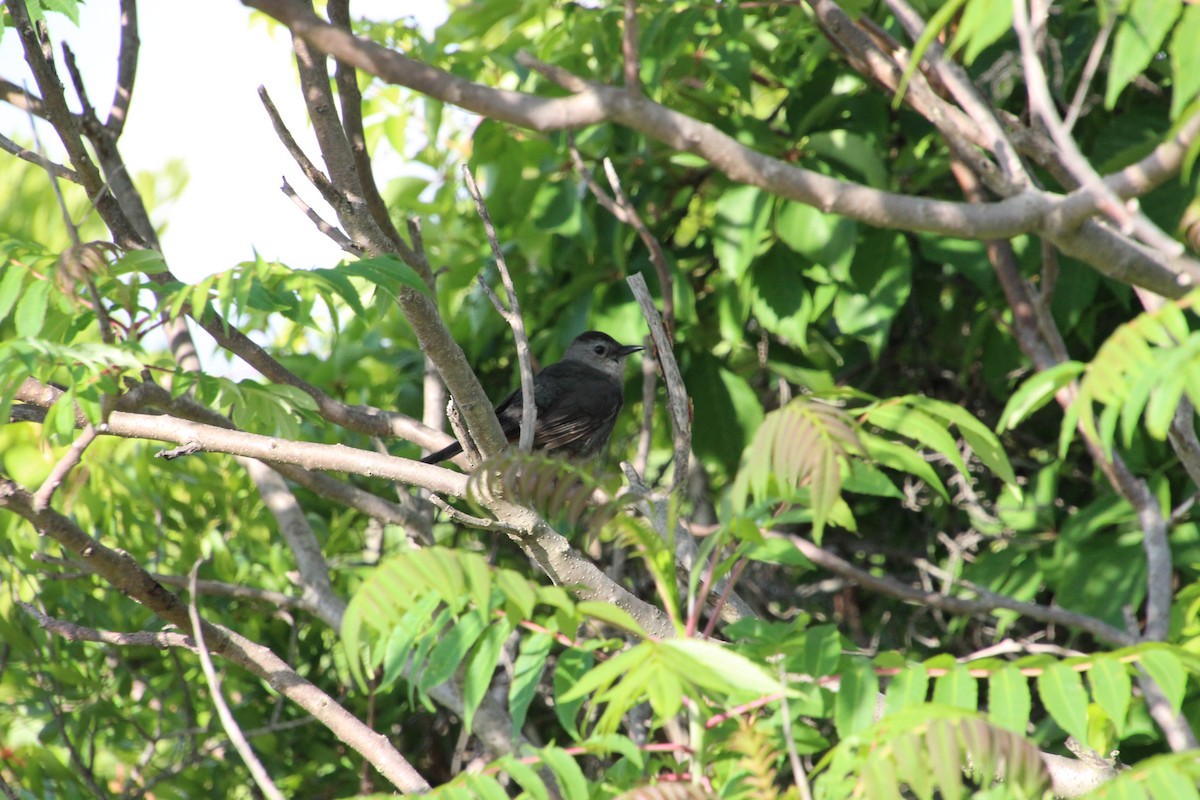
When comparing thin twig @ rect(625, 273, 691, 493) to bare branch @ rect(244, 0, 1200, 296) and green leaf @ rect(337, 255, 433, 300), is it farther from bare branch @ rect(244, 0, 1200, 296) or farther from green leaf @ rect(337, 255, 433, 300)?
bare branch @ rect(244, 0, 1200, 296)

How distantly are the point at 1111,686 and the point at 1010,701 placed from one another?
0.18m

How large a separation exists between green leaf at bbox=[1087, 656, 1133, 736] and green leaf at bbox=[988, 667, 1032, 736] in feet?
0.39

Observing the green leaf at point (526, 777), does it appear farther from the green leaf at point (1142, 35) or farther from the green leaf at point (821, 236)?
the green leaf at point (821, 236)

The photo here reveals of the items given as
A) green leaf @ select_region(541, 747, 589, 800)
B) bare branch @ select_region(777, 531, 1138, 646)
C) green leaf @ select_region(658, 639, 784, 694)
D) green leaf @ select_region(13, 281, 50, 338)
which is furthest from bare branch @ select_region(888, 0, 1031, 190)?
green leaf @ select_region(13, 281, 50, 338)

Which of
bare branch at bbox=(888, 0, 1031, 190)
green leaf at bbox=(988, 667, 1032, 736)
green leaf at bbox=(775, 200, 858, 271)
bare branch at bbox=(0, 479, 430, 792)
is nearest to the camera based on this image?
green leaf at bbox=(988, 667, 1032, 736)

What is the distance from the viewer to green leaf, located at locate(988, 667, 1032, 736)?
71.8 inches

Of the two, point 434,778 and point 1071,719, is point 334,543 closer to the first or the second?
point 434,778

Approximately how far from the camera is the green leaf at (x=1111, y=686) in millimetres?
1846

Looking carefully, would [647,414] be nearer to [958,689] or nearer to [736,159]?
[736,159]

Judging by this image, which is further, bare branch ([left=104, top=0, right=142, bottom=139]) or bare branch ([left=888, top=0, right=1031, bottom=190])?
bare branch ([left=104, top=0, right=142, bottom=139])

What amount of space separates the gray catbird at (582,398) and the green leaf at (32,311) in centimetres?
369

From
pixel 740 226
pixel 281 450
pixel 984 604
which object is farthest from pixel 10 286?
pixel 984 604

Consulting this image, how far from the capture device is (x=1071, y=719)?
1.82m

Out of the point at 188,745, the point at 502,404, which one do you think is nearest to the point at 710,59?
the point at 502,404
